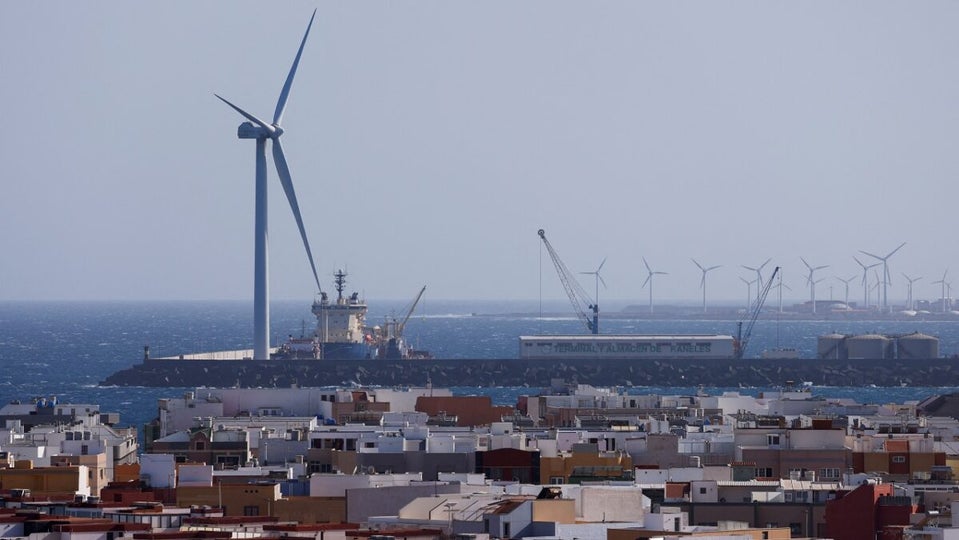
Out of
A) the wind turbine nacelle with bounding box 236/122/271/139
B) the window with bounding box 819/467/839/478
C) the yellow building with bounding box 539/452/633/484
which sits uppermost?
the wind turbine nacelle with bounding box 236/122/271/139

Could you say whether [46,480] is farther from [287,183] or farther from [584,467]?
[287,183]

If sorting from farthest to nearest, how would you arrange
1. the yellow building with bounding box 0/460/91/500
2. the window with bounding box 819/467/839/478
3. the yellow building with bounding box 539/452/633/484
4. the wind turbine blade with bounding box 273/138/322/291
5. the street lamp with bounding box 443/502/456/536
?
1. the wind turbine blade with bounding box 273/138/322/291
2. the window with bounding box 819/467/839/478
3. the yellow building with bounding box 539/452/633/484
4. the yellow building with bounding box 0/460/91/500
5. the street lamp with bounding box 443/502/456/536

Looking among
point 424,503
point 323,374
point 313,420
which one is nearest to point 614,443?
point 313,420

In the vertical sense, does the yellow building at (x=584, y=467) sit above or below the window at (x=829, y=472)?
above

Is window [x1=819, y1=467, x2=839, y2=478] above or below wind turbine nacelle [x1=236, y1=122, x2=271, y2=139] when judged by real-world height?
below

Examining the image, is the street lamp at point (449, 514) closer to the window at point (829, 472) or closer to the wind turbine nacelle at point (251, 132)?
the window at point (829, 472)

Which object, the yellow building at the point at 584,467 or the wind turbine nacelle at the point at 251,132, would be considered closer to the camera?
the yellow building at the point at 584,467

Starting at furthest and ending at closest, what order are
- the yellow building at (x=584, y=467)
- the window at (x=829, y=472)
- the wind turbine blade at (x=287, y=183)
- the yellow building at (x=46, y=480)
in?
the wind turbine blade at (x=287, y=183) → the window at (x=829, y=472) → the yellow building at (x=584, y=467) → the yellow building at (x=46, y=480)

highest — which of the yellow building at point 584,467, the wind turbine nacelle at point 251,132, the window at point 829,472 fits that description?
the wind turbine nacelle at point 251,132

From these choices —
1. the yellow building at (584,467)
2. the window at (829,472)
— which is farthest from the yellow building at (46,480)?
the window at (829,472)

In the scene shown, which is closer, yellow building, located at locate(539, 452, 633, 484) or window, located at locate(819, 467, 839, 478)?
yellow building, located at locate(539, 452, 633, 484)

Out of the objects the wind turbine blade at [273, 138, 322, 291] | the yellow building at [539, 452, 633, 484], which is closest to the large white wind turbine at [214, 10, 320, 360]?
the wind turbine blade at [273, 138, 322, 291]

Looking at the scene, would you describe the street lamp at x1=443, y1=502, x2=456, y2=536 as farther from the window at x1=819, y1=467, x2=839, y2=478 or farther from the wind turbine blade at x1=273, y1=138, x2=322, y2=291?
the wind turbine blade at x1=273, y1=138, x2=322, y2=291
